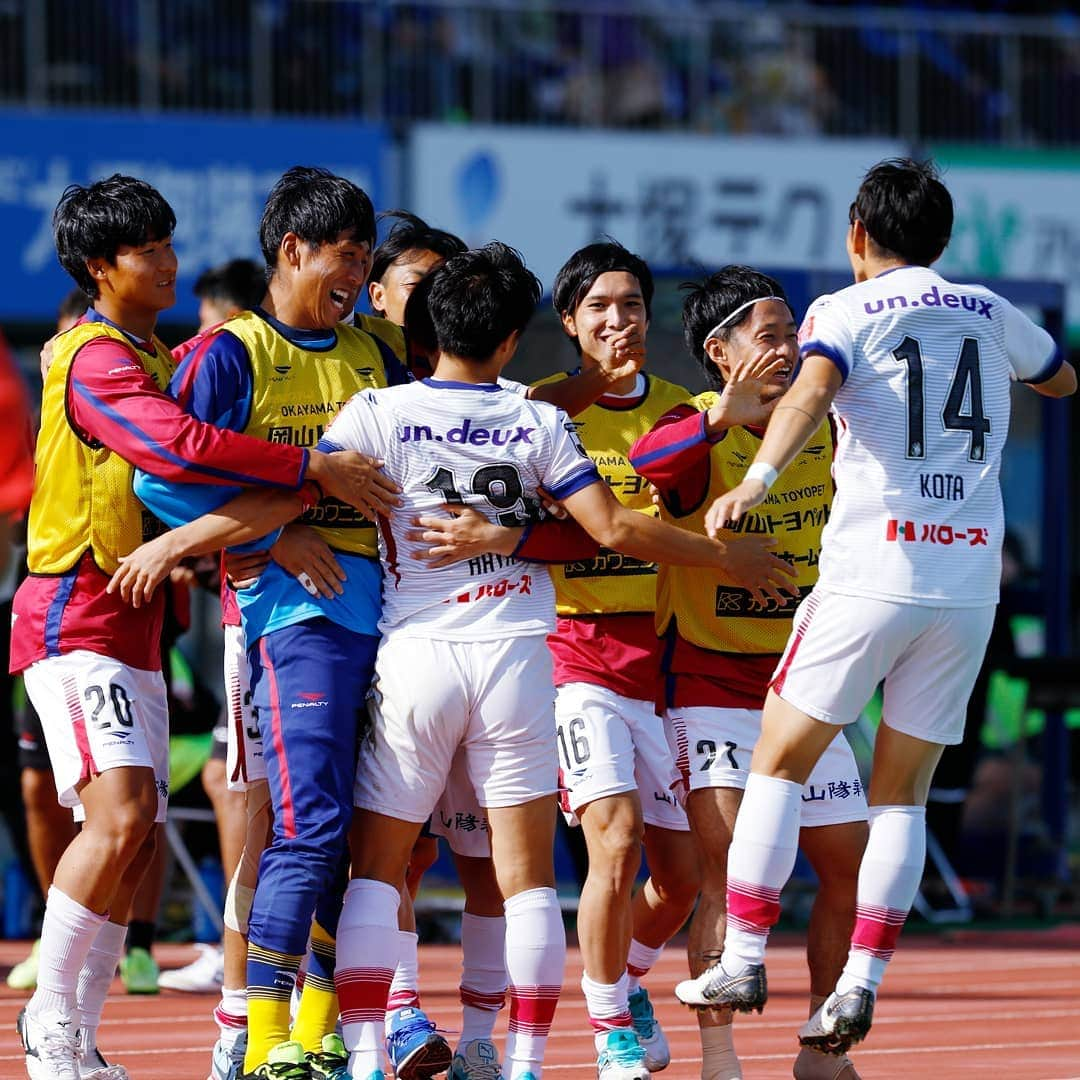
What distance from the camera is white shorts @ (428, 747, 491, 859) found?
598cm

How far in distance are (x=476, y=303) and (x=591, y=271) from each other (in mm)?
1031

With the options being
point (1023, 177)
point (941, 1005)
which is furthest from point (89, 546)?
point (1023, 177)

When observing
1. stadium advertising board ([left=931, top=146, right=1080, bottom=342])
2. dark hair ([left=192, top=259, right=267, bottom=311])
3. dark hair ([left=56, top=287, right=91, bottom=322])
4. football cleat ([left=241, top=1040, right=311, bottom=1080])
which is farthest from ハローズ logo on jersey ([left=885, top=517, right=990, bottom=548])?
stadium advertising board ([left=931, top=146, right=1080, bottom=342])

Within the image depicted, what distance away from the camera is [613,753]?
645cm

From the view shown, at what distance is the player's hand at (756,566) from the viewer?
608 centimetres

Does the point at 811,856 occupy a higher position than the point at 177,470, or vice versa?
the point at 177,470

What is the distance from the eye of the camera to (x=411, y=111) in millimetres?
18109

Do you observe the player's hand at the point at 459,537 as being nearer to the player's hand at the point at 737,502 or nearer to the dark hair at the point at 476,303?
the dark hair at the point at 476,303

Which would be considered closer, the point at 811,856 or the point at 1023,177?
the point at 811,856

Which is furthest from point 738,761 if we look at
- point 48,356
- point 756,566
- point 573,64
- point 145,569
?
point 573,64

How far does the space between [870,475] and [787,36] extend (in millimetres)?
14430

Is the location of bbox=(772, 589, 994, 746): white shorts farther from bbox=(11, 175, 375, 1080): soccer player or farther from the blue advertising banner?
the blue advertising banner

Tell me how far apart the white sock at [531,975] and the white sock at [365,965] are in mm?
308

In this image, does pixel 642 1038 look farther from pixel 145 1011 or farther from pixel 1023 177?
pixel 1023 177
